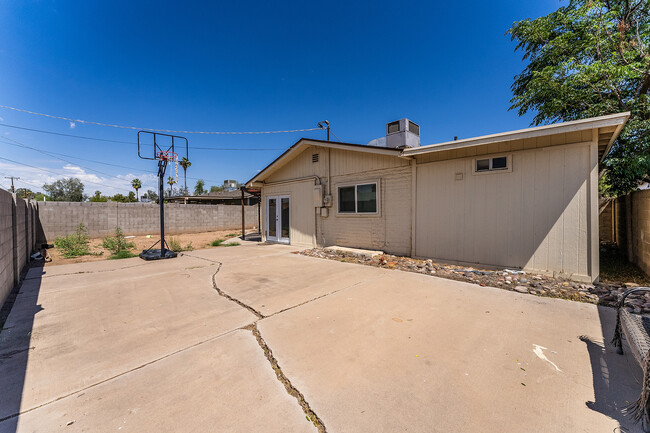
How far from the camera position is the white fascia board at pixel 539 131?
150 inches

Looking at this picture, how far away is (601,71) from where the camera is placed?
6008 mm

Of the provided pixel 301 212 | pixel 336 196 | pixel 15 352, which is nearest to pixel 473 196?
pixel 336 196

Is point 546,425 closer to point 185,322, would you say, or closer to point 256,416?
point 256,416

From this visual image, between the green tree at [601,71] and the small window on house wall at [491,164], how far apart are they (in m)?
3.27

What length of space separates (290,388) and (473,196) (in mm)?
5298

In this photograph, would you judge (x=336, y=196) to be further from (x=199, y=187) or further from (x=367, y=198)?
(x=199, y=187)

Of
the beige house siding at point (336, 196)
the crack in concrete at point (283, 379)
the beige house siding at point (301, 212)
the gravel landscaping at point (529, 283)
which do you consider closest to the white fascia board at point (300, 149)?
the beige house siding at point (336, 196)

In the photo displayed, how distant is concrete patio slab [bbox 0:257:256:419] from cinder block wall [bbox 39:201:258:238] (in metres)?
8.15

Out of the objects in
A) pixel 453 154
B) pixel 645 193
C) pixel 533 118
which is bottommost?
pixel 645 193

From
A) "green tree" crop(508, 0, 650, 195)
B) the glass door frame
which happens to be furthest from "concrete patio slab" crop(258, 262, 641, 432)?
the glass door frame

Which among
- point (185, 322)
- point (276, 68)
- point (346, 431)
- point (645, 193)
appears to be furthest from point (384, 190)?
point (276, 68)

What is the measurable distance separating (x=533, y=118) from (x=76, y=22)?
17.2 meters

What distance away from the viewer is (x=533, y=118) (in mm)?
8547

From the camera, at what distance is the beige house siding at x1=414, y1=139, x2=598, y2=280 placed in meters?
4.32
